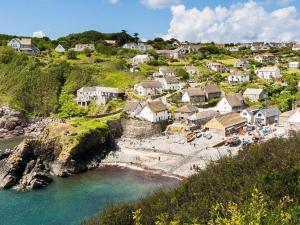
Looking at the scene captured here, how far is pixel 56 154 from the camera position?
190ft

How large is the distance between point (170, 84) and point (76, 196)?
4939cm

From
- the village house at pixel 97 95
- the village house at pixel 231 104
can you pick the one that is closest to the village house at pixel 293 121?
the village house at pixel 231 104

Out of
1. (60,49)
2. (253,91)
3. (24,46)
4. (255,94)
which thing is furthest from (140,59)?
(255,94)

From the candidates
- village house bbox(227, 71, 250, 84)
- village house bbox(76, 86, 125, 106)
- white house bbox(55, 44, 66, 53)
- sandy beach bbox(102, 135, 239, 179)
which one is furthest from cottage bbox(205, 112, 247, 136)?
white house bbox(55, 44, 66, 53)

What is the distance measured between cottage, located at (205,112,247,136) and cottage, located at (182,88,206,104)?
43.0ft

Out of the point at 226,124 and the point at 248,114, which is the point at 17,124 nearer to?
the point at 226,124

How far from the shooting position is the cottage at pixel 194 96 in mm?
80375

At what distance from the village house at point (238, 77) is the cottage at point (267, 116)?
26351 millimetres

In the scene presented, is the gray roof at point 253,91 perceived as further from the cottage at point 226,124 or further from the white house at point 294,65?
the white house at point 294,65

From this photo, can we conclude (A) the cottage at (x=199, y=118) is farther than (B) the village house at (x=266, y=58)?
No

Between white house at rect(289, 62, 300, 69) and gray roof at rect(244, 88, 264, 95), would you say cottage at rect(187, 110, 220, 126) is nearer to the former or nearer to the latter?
gray roof at rect(244, 88, 264, 95)

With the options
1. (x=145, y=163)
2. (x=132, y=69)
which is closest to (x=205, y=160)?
(x=145, y=163)

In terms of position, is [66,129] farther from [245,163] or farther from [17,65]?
[17,65]

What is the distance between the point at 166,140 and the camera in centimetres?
6391
